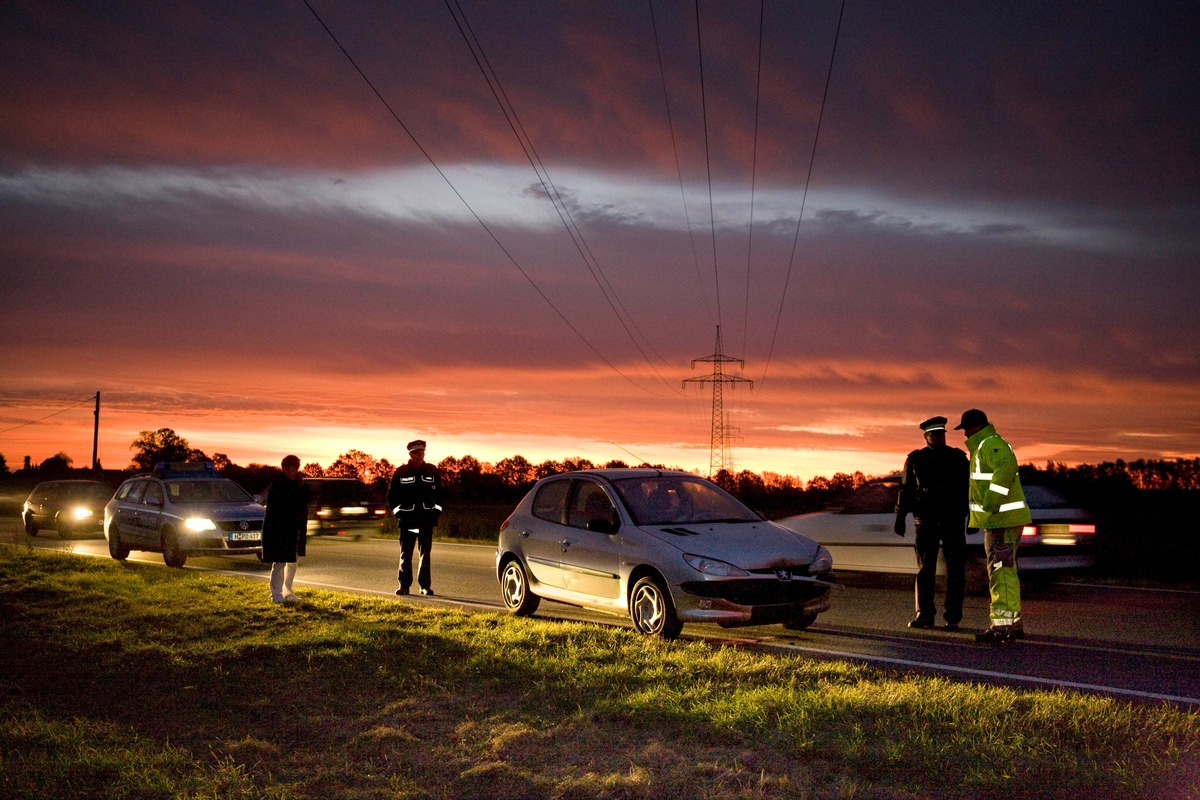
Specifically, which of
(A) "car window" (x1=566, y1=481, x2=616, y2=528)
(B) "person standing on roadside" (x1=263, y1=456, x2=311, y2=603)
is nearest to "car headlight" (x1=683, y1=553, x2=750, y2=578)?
(A) "car window" (x1=566, y1=481, x2=616, y2=528)

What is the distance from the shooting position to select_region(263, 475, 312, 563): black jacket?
1209 cm

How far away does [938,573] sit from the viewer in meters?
12.8

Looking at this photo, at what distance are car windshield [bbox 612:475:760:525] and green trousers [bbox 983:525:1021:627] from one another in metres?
2.30

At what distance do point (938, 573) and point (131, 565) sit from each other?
13275 millimetres

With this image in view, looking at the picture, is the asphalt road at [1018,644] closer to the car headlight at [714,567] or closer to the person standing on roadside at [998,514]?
the person standing on roadside at [998,514]

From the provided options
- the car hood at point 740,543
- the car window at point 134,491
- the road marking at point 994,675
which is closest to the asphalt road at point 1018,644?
the road marking at point 994,675

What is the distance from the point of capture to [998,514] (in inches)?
374

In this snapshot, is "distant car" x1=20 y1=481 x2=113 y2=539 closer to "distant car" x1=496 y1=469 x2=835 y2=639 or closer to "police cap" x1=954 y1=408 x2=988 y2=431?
"distant car" x1=496 y1=469 x2=835 y2=639

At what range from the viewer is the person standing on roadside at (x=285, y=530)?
1206 centimetres

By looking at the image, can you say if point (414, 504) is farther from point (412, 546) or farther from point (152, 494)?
point (152, 494)

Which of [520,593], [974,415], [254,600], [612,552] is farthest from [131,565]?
[974,415]

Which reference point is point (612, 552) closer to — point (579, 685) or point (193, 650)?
point (579, 685)

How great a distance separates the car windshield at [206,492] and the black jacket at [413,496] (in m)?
6.48

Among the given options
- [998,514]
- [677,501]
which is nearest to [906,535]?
[998,514]
